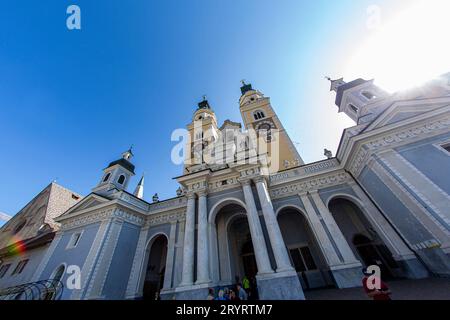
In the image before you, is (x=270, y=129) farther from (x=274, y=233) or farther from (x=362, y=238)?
(x=274, y=233)

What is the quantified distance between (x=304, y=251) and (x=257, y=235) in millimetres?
5299

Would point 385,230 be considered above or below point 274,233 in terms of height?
below

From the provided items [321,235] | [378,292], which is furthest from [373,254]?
[378,292]

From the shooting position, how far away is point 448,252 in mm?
6824

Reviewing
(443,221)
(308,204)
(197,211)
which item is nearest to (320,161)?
(308,204)

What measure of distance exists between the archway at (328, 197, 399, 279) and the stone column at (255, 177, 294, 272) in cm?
564

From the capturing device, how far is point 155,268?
46.4ft

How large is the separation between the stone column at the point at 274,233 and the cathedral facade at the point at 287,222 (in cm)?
5

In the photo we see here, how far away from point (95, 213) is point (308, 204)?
15829 mm

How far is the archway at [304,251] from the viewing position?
1098 centimetres

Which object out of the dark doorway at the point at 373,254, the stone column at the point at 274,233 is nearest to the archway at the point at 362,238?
the dark doorway at the point at 373,254

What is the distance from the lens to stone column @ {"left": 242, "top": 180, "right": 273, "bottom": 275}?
8.47 m

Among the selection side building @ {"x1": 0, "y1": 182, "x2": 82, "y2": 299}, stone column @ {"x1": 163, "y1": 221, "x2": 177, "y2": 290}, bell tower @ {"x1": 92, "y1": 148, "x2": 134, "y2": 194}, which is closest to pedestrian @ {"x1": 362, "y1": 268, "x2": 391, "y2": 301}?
stone column @ {"x1": 163, "y1": 221, "x2": 177, "y2": 290}
